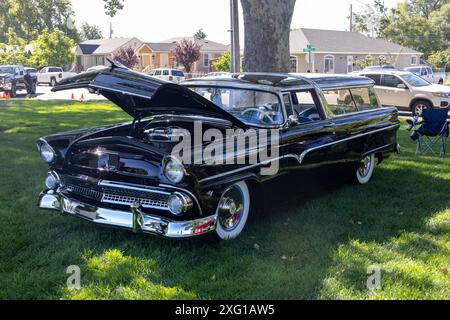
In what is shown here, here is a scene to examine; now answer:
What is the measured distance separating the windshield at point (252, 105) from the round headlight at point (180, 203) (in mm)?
1467

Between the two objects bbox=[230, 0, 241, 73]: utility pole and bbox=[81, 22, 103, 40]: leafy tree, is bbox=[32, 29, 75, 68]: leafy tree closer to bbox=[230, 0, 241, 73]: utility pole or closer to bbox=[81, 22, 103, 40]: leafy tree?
bbox=[230, 0, 241, 73]: utility pole

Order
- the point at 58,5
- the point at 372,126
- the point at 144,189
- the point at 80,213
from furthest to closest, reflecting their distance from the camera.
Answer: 1. the point at 58,5
2. the point at 372,126
3. the point at 80,213
4. the point at 144,189

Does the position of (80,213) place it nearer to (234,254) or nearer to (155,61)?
(234,254)

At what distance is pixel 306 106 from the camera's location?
6.00 m

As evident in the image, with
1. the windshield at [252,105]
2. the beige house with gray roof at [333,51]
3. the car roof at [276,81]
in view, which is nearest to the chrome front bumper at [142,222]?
the windshield at [252,105]

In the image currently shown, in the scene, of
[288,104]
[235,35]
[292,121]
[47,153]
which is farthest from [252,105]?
[235,35]

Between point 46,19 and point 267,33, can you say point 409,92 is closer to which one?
point 267,33

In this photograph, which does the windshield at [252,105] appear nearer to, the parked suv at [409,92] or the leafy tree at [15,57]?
the parked suv at [409,92]

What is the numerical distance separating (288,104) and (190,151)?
1.60 metres

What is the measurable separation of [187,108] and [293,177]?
132cm

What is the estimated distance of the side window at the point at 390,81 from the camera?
16891 millimetres

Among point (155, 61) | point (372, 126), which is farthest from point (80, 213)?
point (155, 61)

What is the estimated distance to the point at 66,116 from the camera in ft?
47.6
